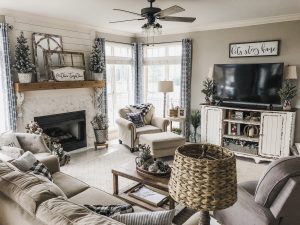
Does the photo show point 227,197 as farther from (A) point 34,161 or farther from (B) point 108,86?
(B) point 108,86

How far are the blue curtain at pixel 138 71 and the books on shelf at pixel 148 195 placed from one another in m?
3.90

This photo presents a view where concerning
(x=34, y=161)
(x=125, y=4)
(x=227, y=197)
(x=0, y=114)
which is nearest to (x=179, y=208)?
(x=34, y=161)

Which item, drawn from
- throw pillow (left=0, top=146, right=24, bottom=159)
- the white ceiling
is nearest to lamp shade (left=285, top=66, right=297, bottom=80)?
the white ceiling

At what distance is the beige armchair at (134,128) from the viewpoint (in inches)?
197

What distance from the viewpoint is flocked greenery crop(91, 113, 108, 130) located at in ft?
17.2

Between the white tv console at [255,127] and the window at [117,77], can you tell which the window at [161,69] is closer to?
the window at [117,77]

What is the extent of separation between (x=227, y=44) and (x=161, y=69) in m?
1.85

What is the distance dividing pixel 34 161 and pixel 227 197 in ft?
6.68

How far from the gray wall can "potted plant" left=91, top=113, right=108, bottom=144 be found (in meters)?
2.16

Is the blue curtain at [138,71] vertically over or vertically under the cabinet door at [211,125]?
over

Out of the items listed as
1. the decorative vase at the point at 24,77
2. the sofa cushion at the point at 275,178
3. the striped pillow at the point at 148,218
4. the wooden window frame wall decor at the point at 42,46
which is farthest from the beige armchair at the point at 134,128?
the striped pillow at the point at 148,218

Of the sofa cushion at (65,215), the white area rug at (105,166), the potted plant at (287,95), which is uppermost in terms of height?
the potted plant at (287,95)

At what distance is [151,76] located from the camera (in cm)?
665

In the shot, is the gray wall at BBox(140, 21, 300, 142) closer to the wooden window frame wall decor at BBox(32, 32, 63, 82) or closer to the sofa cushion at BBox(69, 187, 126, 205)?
the wooden window frame wall decor at BBox(32, 32, 63, 82)
